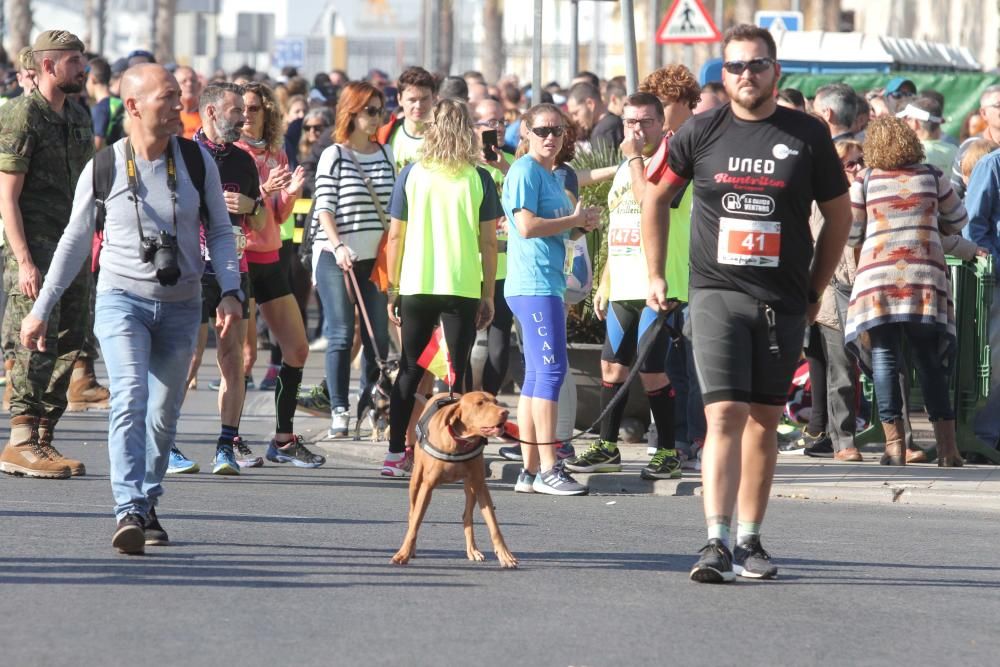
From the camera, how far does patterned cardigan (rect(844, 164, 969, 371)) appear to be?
10.3 metres

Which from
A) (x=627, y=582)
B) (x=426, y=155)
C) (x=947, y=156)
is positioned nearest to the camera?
(x=627, y=582)

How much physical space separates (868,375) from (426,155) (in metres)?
3.19

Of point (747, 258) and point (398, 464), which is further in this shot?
point (398, 464)

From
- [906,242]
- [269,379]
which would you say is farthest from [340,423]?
[906,242]

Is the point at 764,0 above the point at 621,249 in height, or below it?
above

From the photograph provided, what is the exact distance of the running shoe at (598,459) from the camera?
33.2ft

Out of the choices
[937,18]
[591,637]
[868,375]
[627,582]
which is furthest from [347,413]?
[937,18]

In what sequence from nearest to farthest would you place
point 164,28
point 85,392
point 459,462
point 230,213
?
point 459,462 → point 230,213 → point 85,392 → point 164,28

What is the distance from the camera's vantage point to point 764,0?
5262 centimetres

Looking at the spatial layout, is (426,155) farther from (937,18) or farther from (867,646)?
(937,18)

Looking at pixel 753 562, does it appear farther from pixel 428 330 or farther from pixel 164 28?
pixel 164 28

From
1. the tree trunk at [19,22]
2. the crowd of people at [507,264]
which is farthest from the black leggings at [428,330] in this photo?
the tree trunk at [19,22]

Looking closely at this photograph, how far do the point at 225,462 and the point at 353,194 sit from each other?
6.30 feet

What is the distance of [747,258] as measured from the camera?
275 inches
